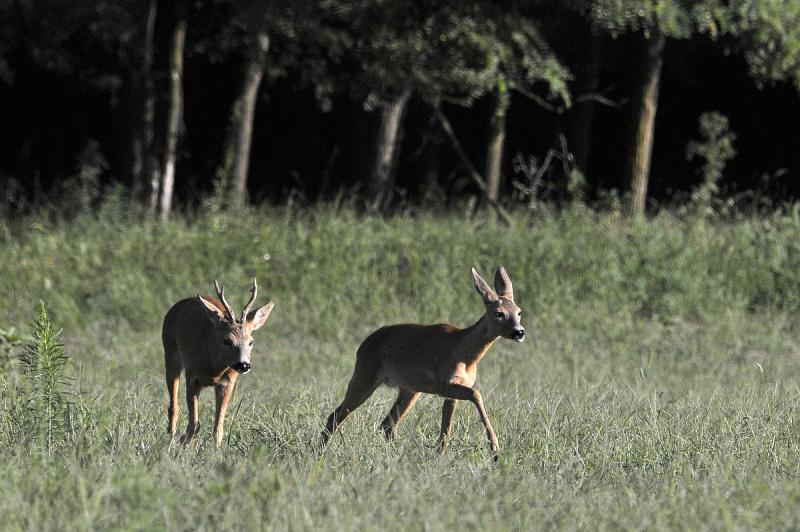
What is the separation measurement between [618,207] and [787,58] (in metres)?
2.59

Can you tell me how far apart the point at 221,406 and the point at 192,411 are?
25cm

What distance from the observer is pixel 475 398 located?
20.3 feet

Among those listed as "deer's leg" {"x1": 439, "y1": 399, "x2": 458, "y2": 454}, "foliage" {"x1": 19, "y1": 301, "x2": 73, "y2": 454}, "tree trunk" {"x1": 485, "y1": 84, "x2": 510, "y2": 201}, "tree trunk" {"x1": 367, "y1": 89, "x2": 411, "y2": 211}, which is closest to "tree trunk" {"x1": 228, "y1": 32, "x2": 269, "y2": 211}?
"tree trunk" {"x1": 367, "y1": 89, "x2": 411, "y2": 211}

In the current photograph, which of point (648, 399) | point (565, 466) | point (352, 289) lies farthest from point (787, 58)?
point (565, 466)

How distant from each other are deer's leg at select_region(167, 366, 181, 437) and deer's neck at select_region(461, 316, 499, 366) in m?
1.62

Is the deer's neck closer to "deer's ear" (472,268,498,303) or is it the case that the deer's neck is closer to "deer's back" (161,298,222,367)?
"deer's ear" (472,268,498,303)

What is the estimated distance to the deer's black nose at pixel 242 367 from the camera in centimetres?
633

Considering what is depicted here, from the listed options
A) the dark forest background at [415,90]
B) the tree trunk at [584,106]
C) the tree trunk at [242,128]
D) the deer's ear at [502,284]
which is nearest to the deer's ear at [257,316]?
the deer's ear at [502,284]

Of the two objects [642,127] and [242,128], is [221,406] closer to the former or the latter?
[242,128]

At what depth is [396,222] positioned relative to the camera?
13.8 metres

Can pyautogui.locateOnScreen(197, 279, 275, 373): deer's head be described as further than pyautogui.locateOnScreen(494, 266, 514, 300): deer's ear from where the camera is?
No

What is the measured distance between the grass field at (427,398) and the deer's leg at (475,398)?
0.09 m

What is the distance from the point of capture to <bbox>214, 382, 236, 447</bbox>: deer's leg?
6.34 metres

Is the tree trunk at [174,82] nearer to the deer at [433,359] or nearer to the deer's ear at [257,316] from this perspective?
the deer's ear at [257,316]
